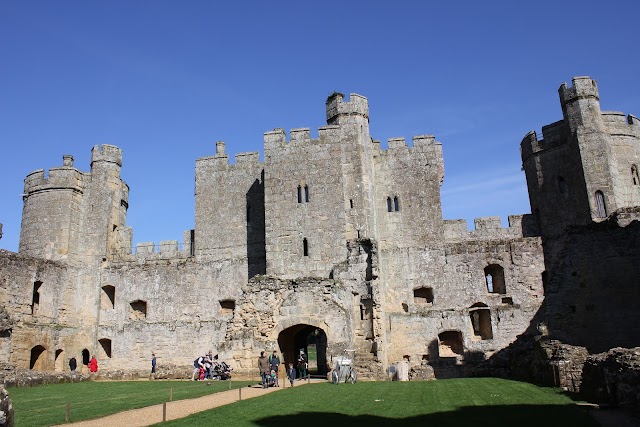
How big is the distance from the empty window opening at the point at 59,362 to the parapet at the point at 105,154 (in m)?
10.4

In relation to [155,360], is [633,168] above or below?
above

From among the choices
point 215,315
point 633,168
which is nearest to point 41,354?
point 215,315

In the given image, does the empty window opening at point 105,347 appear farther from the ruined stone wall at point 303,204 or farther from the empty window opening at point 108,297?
the ruined stone wall at point 303,204

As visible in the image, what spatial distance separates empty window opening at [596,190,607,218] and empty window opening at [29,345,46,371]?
2644 cm

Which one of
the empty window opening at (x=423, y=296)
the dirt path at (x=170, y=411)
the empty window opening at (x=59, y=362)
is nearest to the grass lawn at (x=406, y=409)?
the dirt path at (x=170, y=411)

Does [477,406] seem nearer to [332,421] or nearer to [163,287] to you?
[332,421]

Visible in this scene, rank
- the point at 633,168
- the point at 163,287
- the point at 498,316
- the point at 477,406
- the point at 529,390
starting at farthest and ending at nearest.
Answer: the point at 163,287 → the point at 633,168 → the point at 498,316 → the point at 529,390 → the point at 477,406

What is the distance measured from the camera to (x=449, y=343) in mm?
25844

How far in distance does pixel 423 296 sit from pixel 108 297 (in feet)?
54.3

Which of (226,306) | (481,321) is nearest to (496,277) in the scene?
(481,321)

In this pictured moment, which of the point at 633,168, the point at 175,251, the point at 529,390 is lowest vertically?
the point at 529,390

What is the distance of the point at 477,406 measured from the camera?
1150cm

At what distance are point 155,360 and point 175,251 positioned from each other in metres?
6.46

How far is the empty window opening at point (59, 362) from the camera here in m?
26.5
